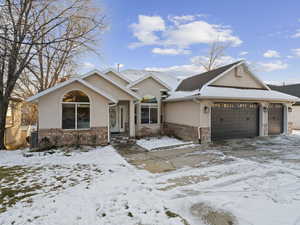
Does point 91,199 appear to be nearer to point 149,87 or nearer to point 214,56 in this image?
point 149,87

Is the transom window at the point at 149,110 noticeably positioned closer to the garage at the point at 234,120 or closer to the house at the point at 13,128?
the garage at the point at 234,120

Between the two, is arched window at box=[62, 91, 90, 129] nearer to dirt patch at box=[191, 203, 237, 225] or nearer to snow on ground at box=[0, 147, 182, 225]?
snow on ground at box=[0, 147, 182, 225]

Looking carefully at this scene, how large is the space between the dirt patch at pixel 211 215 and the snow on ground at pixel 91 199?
0.50 metres

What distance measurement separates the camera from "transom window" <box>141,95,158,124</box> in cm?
1328

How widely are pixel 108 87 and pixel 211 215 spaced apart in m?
9.80

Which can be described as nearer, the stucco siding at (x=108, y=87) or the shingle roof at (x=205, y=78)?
the stucco siding at (x=108, y=87)

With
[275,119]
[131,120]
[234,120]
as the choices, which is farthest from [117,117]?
[275,119]

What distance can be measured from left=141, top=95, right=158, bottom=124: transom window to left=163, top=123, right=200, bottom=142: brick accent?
3.61 feet

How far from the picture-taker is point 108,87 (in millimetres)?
11422

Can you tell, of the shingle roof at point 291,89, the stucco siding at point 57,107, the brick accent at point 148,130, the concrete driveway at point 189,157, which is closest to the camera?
the concrete driveway at point 189,157

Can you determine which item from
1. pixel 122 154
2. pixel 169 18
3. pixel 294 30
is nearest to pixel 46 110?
pixel 122 154

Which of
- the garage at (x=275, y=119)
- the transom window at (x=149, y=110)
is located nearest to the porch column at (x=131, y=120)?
the transom window at (x=149, y=110)

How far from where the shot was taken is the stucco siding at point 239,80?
12083 millimetres

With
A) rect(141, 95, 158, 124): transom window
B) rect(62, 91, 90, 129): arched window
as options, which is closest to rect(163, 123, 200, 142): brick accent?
rect(141, 95, 158, 124): transom window
